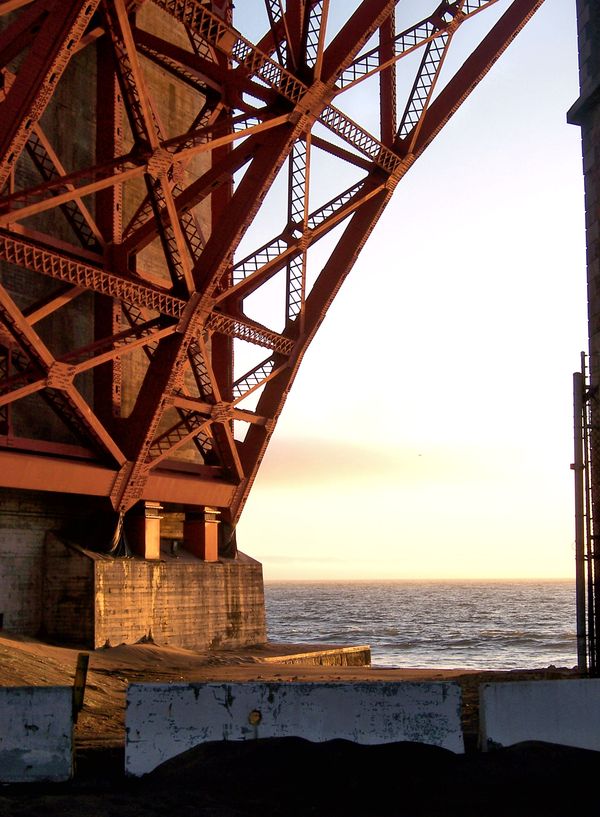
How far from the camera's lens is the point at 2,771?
7930mm

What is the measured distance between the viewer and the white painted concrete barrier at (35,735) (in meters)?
7.94

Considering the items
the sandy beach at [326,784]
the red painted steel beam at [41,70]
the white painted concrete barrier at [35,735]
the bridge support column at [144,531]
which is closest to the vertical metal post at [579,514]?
the sandy beach at [326,784]

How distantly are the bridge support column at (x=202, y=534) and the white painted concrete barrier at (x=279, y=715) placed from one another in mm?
17624

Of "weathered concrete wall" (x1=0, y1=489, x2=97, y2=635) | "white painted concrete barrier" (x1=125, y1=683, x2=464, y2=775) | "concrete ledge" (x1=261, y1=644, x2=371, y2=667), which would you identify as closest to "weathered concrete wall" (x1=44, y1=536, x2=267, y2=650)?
"weathered concrete wall" (x1=0, y1=489, x2=97, y2=635)

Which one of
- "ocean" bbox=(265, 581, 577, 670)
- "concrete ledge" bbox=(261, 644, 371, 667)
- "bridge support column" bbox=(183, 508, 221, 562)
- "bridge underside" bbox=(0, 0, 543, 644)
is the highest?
"bridge underside" bbox=(0, 0, 543, 644)

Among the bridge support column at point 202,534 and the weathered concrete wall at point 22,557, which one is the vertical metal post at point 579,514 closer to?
the weathered concrete wall at point 22,557

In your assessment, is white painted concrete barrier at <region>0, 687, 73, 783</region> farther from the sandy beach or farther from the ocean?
the ocean

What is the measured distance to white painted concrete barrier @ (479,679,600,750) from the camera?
8.22 meters

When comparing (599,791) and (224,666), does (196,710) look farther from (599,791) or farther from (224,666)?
(224,666)

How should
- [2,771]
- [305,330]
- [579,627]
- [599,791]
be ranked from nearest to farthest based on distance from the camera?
[599,791], [2,771], [579,627], [305,330]

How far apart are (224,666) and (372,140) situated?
12.3m

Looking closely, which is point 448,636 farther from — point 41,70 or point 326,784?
point 326,784

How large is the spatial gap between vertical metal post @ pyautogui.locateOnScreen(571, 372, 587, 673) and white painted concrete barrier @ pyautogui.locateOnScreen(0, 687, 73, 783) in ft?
24.9

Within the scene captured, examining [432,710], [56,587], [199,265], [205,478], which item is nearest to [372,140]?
[199,265]
